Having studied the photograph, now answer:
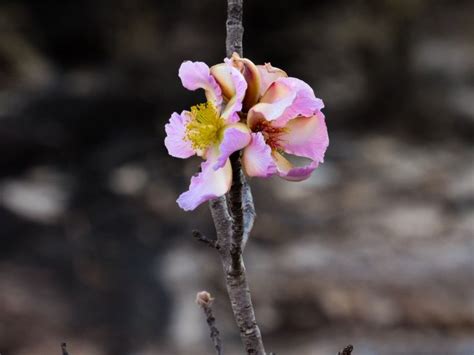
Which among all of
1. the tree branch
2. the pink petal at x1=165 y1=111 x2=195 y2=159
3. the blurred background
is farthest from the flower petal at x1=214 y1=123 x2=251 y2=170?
the blurred background

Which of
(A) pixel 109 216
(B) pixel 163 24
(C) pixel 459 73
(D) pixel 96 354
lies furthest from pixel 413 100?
(D) pixel 96 354

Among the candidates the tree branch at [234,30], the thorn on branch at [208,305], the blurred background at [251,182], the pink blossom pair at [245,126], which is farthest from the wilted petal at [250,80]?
the blurred background at [251,182]

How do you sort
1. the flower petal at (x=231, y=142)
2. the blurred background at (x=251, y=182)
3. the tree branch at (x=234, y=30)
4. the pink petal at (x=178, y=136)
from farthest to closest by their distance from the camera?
the blurred background at (x=251, y=182) < the tree branch at (x=234, y=30) < the pink petal at (x=178, y=136) < the flower petal at (x=231, y=142)

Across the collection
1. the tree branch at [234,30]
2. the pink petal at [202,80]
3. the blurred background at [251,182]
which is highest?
the blurred background at [251,182]

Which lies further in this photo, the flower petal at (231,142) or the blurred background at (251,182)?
the blurred background at (251,182)

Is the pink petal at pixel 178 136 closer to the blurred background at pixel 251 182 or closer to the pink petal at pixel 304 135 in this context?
the pink petal at pixel 304 135

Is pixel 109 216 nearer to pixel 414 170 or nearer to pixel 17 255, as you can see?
pixel 17 255
